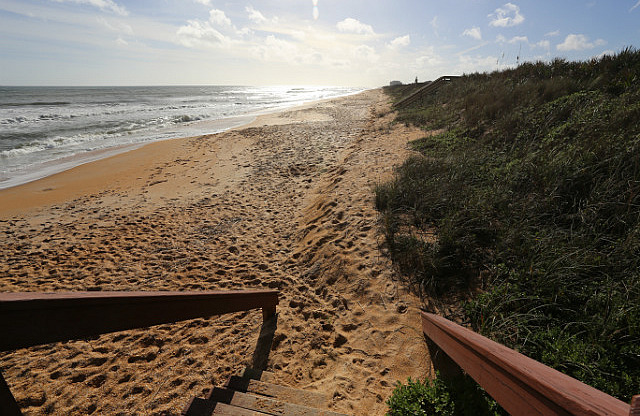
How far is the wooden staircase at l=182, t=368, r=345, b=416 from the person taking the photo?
6.84ft

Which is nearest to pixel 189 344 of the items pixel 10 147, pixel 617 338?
pixel 617 338

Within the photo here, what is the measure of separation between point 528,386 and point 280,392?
6.70ft

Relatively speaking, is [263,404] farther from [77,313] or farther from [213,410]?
[77,313]

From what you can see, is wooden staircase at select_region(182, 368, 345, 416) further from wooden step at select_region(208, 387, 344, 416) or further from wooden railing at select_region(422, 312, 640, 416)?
wooden railing at select_region(422, 312, 640, 416)

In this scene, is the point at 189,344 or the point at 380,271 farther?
the point at 380,271

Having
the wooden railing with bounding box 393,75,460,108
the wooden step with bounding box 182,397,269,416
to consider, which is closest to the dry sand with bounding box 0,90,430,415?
the wooden step with bounding box 182,397,269,416

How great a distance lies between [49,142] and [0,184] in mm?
7489

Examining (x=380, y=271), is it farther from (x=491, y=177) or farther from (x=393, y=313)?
(x=491, y=177)

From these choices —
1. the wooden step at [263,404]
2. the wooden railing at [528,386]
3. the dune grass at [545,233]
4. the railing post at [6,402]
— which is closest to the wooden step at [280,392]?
the wooden step at [263,404]

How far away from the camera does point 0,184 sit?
31.7 feet

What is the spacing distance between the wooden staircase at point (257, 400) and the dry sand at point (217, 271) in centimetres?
24

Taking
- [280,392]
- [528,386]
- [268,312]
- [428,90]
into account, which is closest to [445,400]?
[528,386]

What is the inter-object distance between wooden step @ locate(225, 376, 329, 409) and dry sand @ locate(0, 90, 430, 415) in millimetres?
168

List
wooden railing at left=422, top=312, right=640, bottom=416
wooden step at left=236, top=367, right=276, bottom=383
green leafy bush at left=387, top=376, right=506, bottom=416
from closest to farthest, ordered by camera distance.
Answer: wooden railing at left=422, top=312, right=640, bottom=416 < green leafy bush at left=387, top=376, right=506, bottom=416 < wooden step at left=236, top=367, right=276, bottom=383
